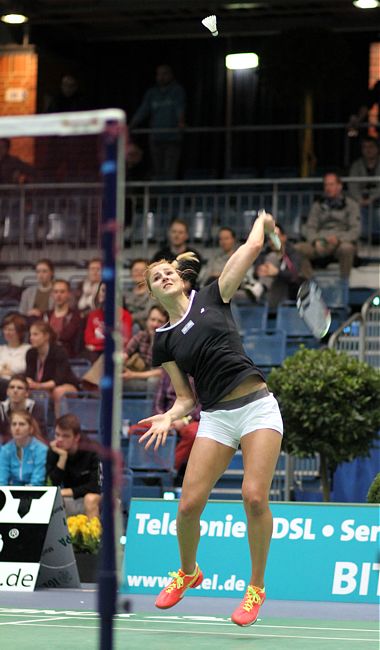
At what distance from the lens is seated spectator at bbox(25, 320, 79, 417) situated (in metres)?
15.6

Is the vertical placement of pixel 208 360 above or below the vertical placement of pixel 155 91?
below

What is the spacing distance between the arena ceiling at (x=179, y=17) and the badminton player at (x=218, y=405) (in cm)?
1234

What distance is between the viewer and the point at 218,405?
8.20m

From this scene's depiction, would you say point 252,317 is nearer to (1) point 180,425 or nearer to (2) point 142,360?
(2) point 142,360

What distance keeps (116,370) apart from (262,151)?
18183 millimetres

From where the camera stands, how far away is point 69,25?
23094 mm

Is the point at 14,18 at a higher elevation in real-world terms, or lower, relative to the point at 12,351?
higher

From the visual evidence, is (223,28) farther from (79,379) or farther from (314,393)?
(314,393)

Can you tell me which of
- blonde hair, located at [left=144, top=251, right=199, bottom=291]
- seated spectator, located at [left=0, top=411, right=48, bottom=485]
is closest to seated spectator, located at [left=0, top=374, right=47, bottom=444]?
A: seated spectator, located at [left=0, top=411, right=48, bottom=485]

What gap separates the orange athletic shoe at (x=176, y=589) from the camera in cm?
823

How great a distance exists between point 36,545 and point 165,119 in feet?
35.6

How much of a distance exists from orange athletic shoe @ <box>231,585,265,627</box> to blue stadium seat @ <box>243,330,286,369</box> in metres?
8.58

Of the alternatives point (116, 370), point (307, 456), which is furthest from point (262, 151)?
point (116, 370)

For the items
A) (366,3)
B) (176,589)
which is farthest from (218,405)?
(366,3)
